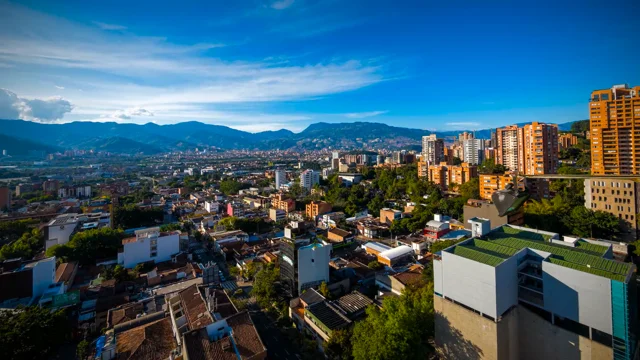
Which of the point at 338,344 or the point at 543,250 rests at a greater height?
the point at 543,250

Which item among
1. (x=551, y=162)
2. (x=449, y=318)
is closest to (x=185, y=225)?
(x=449, y=318)

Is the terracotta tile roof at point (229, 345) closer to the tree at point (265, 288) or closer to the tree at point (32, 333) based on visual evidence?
the tree at point (265, 288)

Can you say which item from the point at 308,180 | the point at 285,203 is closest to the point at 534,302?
the point at 285,203

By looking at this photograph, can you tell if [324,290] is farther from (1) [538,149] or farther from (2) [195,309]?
(1) [538,149]

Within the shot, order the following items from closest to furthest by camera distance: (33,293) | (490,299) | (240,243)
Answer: (490,299) < (33,293) < (240,243)

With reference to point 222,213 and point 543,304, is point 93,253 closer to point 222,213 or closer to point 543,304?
point 222,213

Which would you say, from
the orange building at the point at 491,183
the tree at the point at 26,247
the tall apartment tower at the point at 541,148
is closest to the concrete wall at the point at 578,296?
the orange building at the point at 491,183
